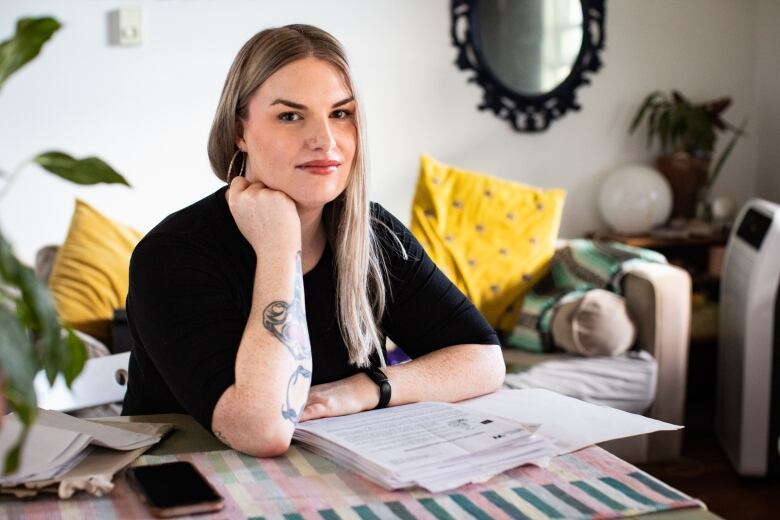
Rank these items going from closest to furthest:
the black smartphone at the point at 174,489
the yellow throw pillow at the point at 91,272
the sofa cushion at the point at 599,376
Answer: the black smartphone at the point at 174,489 → the yellow throw pillow at the point at 91,272 → the sofa cushion at the point at 599,376

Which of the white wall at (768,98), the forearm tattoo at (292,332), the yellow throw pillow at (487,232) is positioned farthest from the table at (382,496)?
the white wall at (768,98)

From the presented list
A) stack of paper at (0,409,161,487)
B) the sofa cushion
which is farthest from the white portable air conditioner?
stack of paper at (0,409,161,487)

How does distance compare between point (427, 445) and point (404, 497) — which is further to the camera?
point (427, 445)

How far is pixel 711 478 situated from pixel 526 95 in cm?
158

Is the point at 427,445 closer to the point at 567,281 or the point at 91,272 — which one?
the point at 91,272

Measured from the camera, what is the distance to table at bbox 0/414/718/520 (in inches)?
36.4

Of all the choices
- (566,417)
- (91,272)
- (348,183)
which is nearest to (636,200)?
(91,272)

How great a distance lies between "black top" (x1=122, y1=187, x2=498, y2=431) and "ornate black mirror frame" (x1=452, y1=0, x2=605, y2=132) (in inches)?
84.4

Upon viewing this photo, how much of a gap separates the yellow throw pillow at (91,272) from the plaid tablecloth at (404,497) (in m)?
1.71

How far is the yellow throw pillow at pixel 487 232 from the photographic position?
3.21 metres

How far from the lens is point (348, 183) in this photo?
1.53 m

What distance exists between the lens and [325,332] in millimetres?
1505

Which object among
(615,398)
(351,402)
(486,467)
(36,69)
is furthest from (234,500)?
(36,69)

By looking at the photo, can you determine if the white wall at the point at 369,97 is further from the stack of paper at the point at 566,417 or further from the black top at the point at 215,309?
the stack of paper at the point at 566,417
